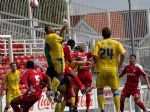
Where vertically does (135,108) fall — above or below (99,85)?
below

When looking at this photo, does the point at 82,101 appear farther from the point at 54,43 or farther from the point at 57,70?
the point at 54,43

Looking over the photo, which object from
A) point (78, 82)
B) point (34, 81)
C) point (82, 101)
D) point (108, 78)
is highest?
point (108, 78)

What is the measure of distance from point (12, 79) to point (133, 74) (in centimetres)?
444

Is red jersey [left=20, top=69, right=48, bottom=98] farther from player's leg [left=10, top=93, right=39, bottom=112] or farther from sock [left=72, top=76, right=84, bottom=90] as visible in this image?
sock [left=72, top=76, right=84, bottom=90]

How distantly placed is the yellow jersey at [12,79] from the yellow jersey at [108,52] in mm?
5665

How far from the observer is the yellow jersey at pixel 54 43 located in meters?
19.7

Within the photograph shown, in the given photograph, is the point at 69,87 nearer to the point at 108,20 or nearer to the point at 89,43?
the point at 89,43

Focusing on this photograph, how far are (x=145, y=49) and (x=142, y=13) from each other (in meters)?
3.63

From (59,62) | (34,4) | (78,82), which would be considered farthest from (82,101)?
(34,4)

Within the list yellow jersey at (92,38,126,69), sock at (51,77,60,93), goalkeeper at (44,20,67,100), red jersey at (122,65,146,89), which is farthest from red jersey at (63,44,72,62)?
red jersey at (122,65,146,89)

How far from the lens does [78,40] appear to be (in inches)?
1346

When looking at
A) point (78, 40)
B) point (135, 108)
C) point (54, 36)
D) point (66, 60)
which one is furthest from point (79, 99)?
point (78, 40)

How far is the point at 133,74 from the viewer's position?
23062 millimetres

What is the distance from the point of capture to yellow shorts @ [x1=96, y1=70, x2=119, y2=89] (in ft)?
65.0
